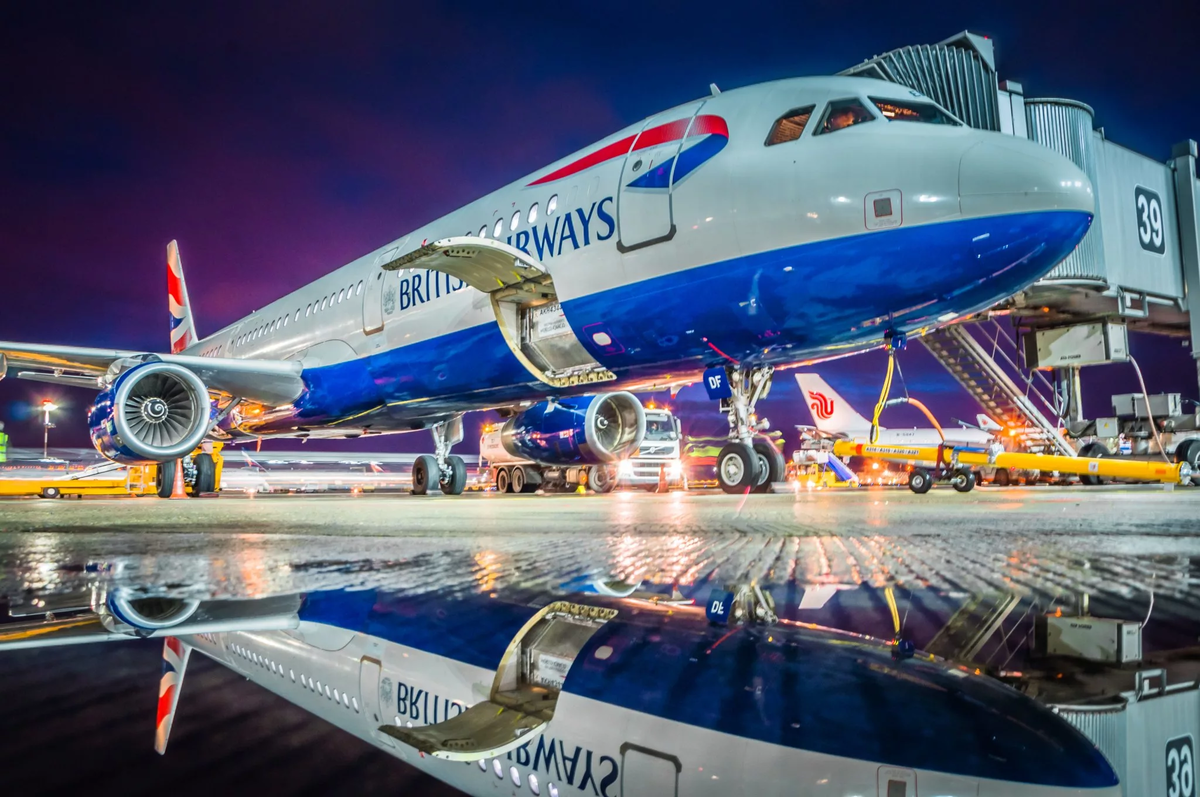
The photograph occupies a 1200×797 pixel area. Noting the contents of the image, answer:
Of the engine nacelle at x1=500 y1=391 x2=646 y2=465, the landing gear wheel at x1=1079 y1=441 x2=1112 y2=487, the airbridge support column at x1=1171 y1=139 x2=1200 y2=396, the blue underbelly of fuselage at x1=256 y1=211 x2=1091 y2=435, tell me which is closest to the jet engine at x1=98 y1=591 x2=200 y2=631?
the blue underbelly of fuselage at x1=256 y1=211 x2=1091 y2=435

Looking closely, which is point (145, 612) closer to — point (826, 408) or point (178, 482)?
point (178, 482)

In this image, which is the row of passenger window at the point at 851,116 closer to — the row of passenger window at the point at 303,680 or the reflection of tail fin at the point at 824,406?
the row of passenger window at the point at 303,680

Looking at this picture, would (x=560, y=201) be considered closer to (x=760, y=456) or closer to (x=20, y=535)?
(x=760, y=456)

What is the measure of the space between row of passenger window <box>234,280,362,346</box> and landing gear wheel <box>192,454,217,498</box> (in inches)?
107

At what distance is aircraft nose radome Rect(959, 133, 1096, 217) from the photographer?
4.54 m

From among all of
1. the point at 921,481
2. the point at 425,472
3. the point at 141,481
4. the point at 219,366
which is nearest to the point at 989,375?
the point at 921,481

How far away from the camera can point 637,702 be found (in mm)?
1041

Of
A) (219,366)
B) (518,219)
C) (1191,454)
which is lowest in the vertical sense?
(1191,454)

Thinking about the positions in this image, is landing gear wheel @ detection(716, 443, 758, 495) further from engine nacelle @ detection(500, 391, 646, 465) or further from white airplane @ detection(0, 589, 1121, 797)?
white airplane @ detection(0, 589, 1121, 797)

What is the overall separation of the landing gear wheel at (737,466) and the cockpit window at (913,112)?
2.98 metres

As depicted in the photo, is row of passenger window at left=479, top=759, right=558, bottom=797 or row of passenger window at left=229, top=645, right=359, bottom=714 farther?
row of passenger window at left=229, top=645, right=359, bottom=714

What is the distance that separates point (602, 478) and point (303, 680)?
61.8ft

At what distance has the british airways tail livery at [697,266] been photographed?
4781 millimetres

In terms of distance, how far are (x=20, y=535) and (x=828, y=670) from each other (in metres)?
5.85
